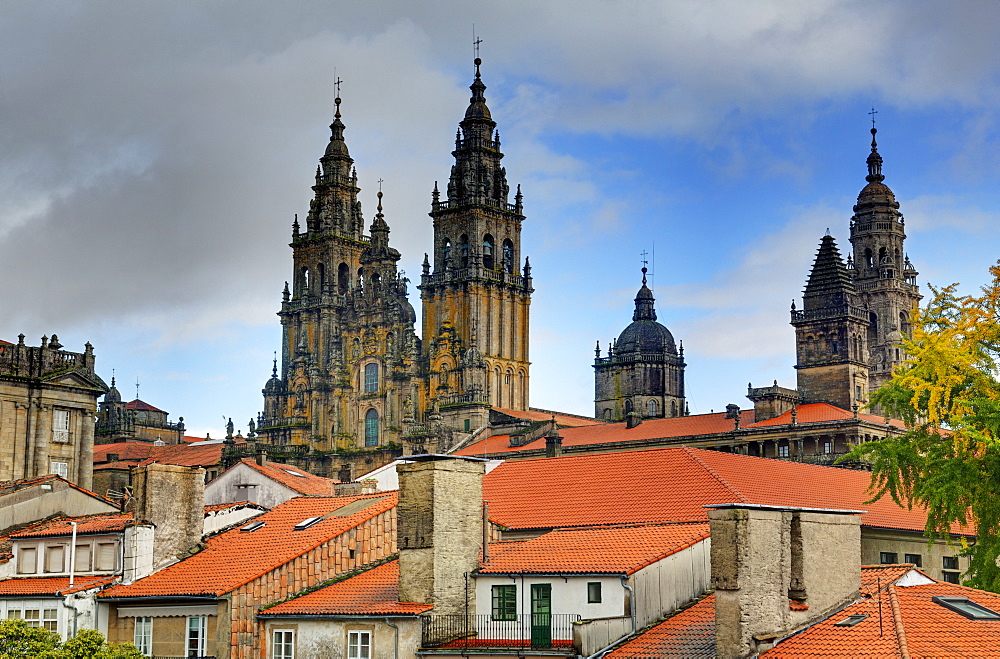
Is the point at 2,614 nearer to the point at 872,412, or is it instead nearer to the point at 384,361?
the point at 872,412

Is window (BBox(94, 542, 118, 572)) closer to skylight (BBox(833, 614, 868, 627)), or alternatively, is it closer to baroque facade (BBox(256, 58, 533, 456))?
skylight (BBox(833, 614, 868, 627))

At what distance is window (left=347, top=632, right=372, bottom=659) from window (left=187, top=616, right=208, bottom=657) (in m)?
5.01

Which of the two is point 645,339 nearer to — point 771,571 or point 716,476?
point 716,476

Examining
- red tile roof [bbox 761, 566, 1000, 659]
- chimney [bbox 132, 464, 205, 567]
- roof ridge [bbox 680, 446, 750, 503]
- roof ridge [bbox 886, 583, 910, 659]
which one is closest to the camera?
roof ridge [bbox 886, 583, 910, 659]

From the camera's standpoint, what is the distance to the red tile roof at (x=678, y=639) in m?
33.2

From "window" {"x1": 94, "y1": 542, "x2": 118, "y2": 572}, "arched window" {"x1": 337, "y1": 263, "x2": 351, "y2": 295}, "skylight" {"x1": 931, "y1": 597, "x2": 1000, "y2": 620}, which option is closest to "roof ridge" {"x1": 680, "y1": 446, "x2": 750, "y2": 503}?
"skylight" {"x1": 931, "y1": 597, "x2": 1000, "y2": 620}

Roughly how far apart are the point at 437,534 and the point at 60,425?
43337mm

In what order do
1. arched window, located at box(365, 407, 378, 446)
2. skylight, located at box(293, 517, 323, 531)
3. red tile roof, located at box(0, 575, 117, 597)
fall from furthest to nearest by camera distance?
arched window, located at box(365, 407, 378, 446)
skylight, located at box(293, 517, 323, 531)
red tile roof, located at box(0, 575, 117, 597)

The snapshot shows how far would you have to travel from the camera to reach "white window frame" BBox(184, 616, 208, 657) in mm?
40219

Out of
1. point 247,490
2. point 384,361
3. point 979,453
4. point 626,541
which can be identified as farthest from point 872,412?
point 626,541

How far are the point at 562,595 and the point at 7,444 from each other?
1722 inches

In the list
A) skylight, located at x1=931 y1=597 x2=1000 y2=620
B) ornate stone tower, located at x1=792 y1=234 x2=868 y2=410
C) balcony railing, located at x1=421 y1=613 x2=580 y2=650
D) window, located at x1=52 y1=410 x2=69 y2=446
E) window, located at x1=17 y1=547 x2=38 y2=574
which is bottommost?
balcony railing, located at x1=421 y1=613 x2=580 y2=650

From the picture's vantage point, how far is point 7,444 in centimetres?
7188

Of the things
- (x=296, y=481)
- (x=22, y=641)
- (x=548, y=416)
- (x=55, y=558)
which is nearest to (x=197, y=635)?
(x=22, y=641)
